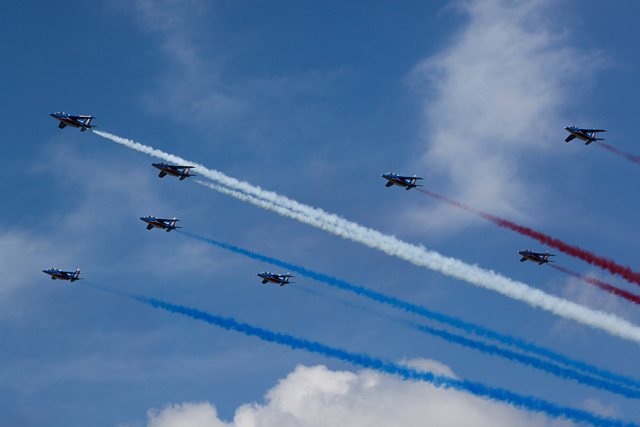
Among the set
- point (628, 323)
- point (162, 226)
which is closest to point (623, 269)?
point (628, 323)

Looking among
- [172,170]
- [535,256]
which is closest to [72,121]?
[172,170]

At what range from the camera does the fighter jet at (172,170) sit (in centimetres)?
9584

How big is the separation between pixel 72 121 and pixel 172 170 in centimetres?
2074

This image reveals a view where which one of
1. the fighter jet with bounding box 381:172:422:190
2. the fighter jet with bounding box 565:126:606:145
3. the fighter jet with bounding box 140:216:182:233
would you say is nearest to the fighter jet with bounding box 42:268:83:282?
the fighter jet with bounding box 140:216:182:233

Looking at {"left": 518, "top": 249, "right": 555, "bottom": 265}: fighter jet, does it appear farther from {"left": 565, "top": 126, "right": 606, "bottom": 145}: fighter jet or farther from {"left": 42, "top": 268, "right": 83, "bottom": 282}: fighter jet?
{"left": 42, "top": 268, "right": 83, "bottom": 282}: fighter jet

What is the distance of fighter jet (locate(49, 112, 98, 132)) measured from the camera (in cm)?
9688

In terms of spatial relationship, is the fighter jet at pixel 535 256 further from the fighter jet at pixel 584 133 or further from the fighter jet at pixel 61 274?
the fighter jet at pixel 61 274

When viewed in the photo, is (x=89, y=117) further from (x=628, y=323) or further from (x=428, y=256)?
(x=628, y=323)

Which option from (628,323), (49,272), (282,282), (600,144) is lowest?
(49,272)

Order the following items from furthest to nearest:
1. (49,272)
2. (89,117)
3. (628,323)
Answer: (49,272) → (89,117) → (628,323)

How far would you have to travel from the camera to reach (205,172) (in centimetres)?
9994

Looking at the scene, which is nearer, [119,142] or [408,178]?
[408,178]

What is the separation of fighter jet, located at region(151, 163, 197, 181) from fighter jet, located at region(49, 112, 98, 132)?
51.2ft

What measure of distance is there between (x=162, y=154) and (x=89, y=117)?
14.4 metres
